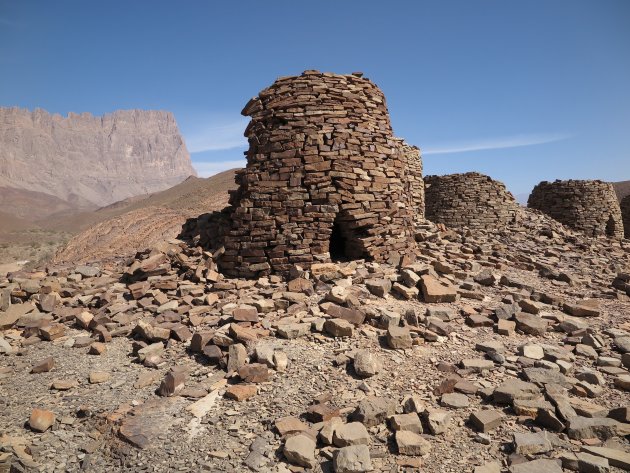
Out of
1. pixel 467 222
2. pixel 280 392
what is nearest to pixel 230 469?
pixel 280 392

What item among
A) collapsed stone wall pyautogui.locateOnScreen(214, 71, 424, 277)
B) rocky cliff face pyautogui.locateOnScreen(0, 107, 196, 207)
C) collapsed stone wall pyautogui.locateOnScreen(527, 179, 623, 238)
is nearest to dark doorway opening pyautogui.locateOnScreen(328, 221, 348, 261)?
collapsed stone wall pyautogui.locateOnScreen(214, 71, 424, 277)

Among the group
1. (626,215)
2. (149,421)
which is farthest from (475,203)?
(149,421)

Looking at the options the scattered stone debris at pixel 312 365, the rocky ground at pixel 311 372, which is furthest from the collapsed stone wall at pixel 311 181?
the rocky ground at pixel 311 372

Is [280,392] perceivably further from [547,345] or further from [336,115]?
[336,115]

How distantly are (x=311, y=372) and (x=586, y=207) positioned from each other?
1602 centimetres

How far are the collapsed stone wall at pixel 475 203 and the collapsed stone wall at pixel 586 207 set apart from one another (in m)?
2.78

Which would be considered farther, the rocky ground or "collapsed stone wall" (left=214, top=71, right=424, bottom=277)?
"collapsed stone wall" (left=214, top=71, right=424, bottom=277)

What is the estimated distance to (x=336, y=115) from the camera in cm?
630

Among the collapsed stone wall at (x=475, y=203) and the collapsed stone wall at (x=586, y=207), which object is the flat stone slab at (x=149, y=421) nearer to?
the collapsed stone wall at (x=475, y=203)

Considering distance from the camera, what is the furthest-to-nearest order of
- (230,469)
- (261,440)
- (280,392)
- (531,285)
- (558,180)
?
(558,180), (531,285), (280,392), (261,440), (230,469)

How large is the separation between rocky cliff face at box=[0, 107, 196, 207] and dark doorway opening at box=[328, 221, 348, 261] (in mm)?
116845

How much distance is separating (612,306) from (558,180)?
11.7 m

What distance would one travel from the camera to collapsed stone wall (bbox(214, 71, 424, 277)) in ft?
20.0

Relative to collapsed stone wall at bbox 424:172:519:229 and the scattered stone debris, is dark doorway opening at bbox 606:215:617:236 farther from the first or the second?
the scattered stone debris
